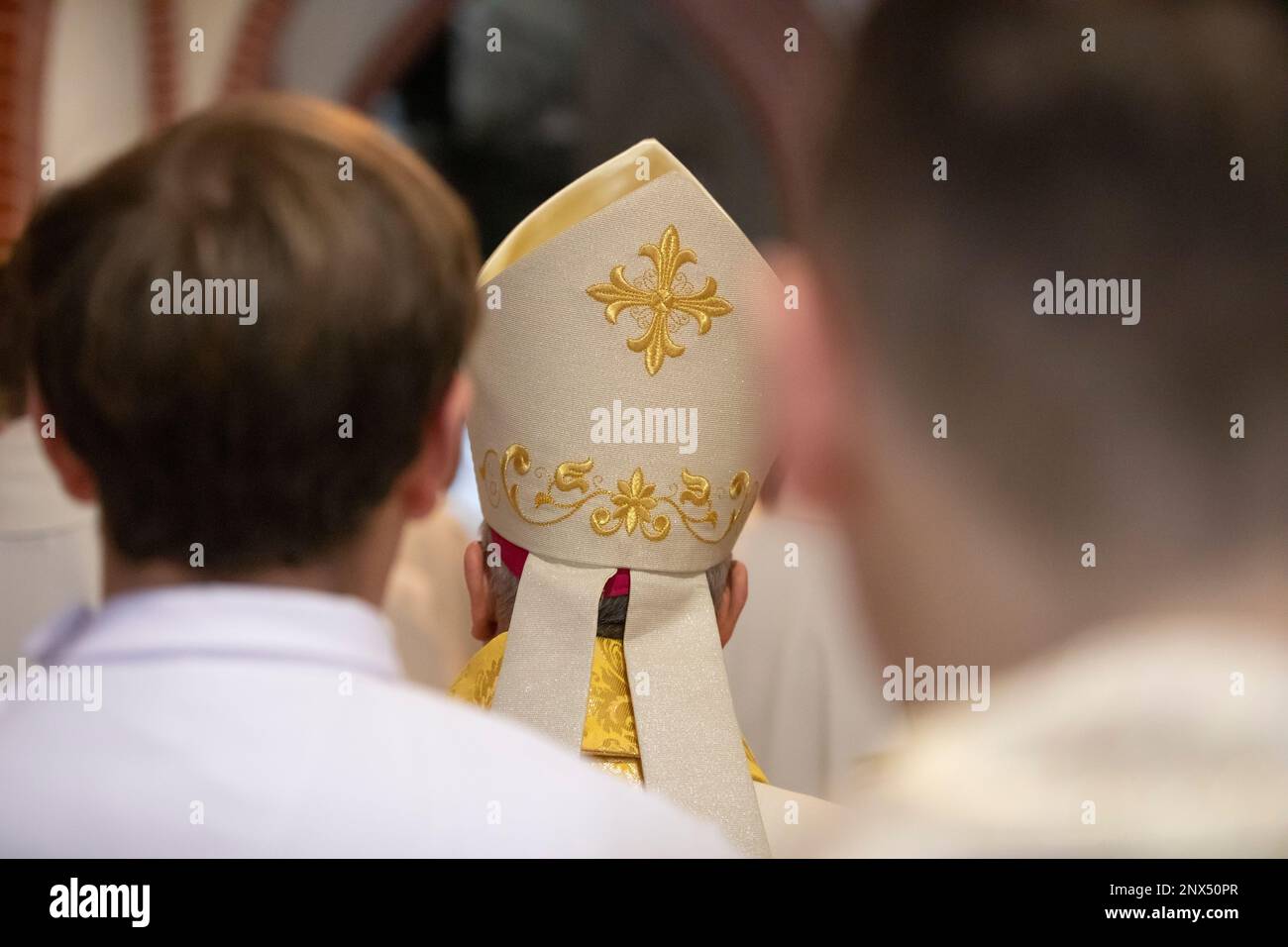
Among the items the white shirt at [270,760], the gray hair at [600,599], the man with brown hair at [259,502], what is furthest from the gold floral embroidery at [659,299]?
the white shirt at [270,760]

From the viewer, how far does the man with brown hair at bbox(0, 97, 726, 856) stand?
2.75 ft

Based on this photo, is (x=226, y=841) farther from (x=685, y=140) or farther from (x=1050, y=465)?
(x=685, y=140)

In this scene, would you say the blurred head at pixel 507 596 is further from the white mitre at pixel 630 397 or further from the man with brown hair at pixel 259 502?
the man with brown hair at pixel 259 502

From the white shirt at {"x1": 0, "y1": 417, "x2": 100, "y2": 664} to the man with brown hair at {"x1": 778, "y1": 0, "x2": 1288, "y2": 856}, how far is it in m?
2.04

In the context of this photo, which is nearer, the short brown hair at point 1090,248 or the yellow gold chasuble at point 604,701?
the short brown hair at point 1090,248

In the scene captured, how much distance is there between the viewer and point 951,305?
2.04 ft

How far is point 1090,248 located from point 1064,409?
0.25ft

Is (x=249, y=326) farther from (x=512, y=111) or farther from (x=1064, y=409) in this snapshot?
(x=512, y=111)

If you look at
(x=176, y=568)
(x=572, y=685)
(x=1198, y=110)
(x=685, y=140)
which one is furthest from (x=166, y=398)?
(x=685, y=140)

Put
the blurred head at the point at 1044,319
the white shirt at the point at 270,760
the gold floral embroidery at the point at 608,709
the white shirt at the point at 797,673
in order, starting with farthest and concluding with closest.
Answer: the white shirt at the point at 797,673 → the gold floral embroidery at the point at 608,709 → the white shirt at the point at 270,760 → the blurred head at the point at 1044,319

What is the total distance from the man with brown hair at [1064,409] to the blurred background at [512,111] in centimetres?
5

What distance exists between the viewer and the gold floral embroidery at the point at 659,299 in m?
1.70

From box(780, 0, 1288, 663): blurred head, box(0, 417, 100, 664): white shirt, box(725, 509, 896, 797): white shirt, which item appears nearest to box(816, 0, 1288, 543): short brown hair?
box(780, 0, 1288, 663): blurred head

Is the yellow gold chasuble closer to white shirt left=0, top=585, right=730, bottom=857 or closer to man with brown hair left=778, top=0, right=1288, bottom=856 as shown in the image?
white shirt left=0, top=585, right=730, bottom=857
